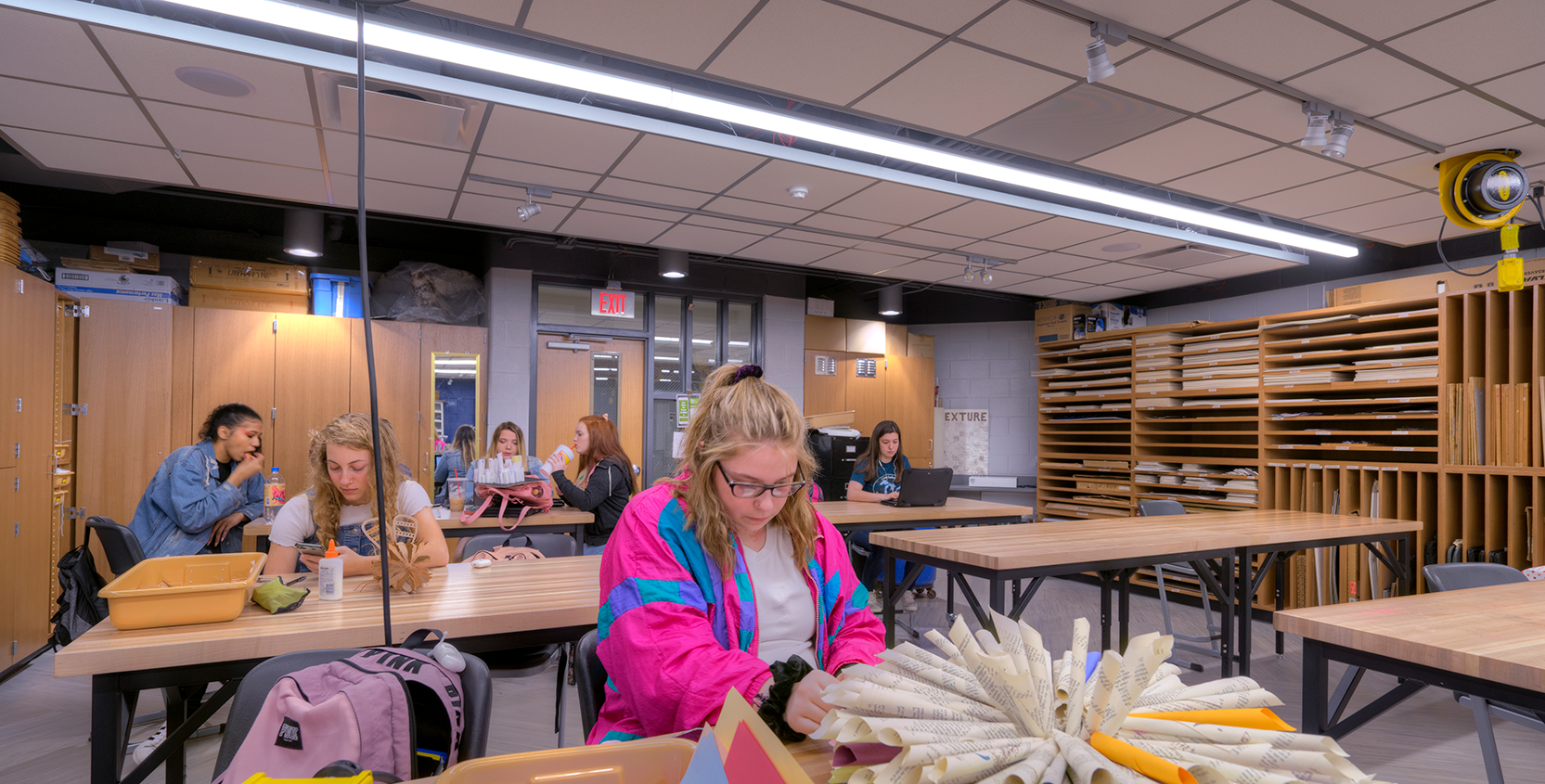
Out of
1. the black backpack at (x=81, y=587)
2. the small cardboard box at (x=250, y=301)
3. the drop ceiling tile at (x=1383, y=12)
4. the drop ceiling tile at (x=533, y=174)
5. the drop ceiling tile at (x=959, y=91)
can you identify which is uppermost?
the drop ceiling tile at (x=1383, y=12)

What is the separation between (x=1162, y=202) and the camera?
4.82 metres

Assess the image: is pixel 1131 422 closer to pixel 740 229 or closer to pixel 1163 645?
pixel 740 229

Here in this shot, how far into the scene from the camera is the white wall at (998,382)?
848 cm

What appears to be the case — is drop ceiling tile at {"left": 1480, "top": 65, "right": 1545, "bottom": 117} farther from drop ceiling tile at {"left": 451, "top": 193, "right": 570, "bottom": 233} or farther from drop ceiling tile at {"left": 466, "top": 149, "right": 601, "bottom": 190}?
drop ceiling tile at {"left": 451, "top": 193, "right": 570, "bottom": 233}

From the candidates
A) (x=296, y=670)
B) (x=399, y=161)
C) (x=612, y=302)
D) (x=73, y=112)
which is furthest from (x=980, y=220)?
(x=73, y=112)

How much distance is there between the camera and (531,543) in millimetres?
3402

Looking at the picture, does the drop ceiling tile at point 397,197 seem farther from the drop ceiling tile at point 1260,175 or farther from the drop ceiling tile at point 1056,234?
the drop ceiling tile at point 1260,175

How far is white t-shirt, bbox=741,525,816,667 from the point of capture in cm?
143

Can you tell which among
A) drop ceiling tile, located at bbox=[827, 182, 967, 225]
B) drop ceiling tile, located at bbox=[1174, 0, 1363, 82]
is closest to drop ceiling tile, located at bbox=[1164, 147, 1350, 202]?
drop ceiling tile, located at bbox=[1174, 0, 1363, 82]

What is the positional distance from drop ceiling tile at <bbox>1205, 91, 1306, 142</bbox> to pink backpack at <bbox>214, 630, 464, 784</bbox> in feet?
12.7

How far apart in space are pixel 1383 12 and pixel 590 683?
11.3 feet

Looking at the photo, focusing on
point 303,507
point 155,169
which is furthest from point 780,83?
point 155,169

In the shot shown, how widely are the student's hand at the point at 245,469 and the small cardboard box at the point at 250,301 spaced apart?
228 cm

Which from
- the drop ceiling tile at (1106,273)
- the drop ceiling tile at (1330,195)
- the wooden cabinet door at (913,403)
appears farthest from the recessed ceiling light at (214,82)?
the wooden cabinet door at (913,403)
